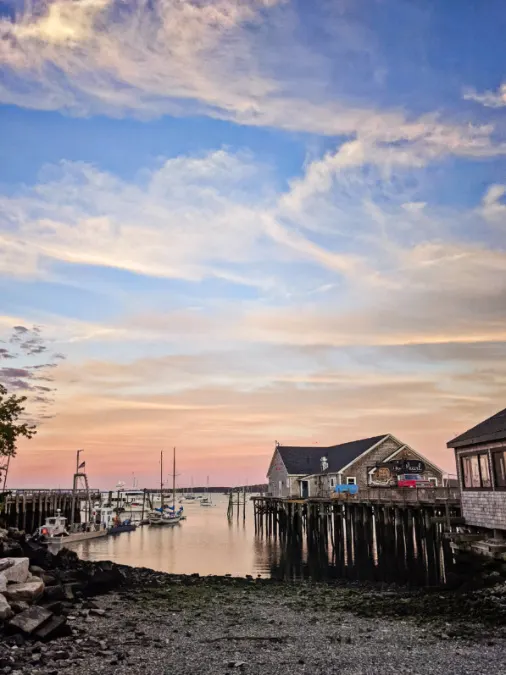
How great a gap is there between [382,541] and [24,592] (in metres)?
30.5

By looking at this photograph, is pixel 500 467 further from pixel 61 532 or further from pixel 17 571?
pixel 61 532

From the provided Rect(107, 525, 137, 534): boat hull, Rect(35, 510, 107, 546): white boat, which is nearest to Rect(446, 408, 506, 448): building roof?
Rect(35, 510, 107, 546): white boat

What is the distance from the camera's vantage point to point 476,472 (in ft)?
91.5

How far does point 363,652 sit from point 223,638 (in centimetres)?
392

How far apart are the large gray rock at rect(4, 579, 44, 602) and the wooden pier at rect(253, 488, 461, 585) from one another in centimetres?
1941

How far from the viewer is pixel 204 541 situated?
A: 198ft

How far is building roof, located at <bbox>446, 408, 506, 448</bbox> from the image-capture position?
25.3 metres

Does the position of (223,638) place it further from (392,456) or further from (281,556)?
(392,456)

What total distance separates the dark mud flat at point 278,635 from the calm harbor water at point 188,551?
1564 cm

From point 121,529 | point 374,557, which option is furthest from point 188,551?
point 121,529

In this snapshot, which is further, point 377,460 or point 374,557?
point 377,460

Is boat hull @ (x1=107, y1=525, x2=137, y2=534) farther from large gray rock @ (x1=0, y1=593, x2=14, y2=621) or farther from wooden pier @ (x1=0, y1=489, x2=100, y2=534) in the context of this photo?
large gray rock @ (x1=0, y1=593, x2=14, y2=621)

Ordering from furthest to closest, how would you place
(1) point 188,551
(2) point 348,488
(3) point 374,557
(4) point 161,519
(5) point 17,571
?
(4) point 161,519, (2) point 348,488, (1) point 188,551, (3) point 374,557, (5) point 17,571

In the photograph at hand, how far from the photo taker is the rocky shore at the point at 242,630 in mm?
13078
